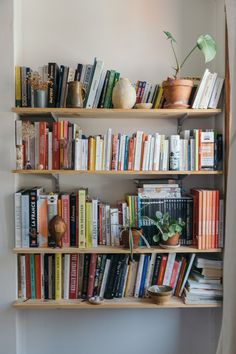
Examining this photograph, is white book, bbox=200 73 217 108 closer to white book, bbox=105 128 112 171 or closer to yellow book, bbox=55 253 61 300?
white book, bbox=105 128 112 171

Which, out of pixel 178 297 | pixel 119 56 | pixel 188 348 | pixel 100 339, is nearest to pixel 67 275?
pixel 100 339

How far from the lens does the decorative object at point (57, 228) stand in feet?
6.47

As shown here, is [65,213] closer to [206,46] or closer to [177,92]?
[177,92]

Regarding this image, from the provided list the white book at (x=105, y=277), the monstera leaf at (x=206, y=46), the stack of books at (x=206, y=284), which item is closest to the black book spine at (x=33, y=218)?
the white book at (x=105, y=277)

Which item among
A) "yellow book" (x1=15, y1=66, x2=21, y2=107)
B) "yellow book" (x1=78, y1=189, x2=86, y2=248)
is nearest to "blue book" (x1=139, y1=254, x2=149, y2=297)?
"yellow book" (x1=78, y1=189, x2=86, y2=248)

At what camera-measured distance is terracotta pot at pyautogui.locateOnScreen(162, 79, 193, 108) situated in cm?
197

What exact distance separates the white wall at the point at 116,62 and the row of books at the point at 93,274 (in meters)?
0.21

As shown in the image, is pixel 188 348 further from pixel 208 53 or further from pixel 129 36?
pixel 129 36

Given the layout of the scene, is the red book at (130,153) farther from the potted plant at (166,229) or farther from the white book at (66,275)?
the white book at (66,275)

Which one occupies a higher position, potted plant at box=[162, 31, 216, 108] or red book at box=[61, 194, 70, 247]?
potted plant at box=[162, 31, 216, 108]

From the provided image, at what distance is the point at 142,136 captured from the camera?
79.0 inches

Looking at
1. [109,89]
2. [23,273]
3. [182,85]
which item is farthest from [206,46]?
[23,273]

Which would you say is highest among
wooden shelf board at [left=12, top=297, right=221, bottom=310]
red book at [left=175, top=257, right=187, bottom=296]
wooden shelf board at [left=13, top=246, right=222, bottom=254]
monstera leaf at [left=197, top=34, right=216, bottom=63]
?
monstera leaf at [left=197, top=34, right=216, bottom=63]

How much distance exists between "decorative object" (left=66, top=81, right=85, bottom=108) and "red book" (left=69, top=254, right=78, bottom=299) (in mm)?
822
